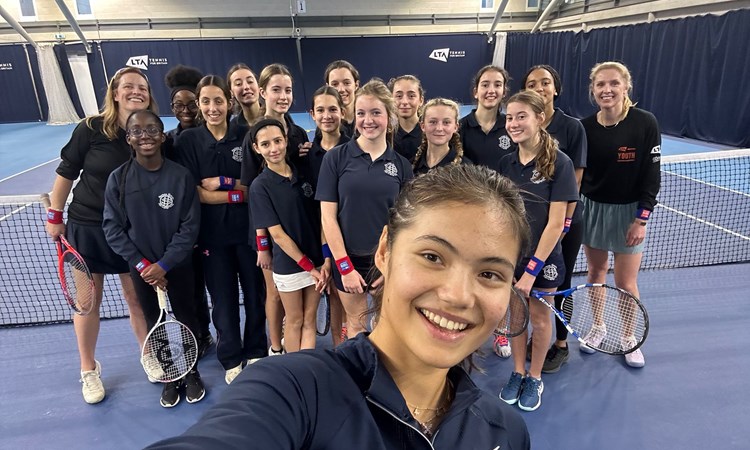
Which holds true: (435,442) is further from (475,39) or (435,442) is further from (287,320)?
(475,39)

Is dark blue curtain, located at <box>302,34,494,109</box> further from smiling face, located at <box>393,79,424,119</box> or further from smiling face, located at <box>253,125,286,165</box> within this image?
smiling face, located at <box>253,125,286,165</box>

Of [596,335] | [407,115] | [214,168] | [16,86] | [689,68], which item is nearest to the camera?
[214,168]

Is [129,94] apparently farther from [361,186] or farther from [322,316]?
[322,316]

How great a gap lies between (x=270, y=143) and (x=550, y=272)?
174 cm

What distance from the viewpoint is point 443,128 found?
275cm

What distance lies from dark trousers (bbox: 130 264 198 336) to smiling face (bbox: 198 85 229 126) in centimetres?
91

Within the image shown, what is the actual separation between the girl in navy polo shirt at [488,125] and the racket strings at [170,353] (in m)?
2.16

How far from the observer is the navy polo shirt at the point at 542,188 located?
2461 mm

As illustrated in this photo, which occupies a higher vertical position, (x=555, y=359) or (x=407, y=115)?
(x=407, y=115)

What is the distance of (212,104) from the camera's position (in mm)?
2814

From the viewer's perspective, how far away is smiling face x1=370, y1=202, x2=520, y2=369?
938 mm

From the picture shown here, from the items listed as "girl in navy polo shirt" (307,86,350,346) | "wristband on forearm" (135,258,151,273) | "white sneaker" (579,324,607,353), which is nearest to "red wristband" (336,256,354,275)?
"girl in navy polo shirt" (307,86,350,346)

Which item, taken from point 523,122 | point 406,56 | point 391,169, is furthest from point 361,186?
point 406,56

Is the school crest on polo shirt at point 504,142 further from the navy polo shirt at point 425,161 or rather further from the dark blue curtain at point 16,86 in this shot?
the dark blue curtain at point 16,86
